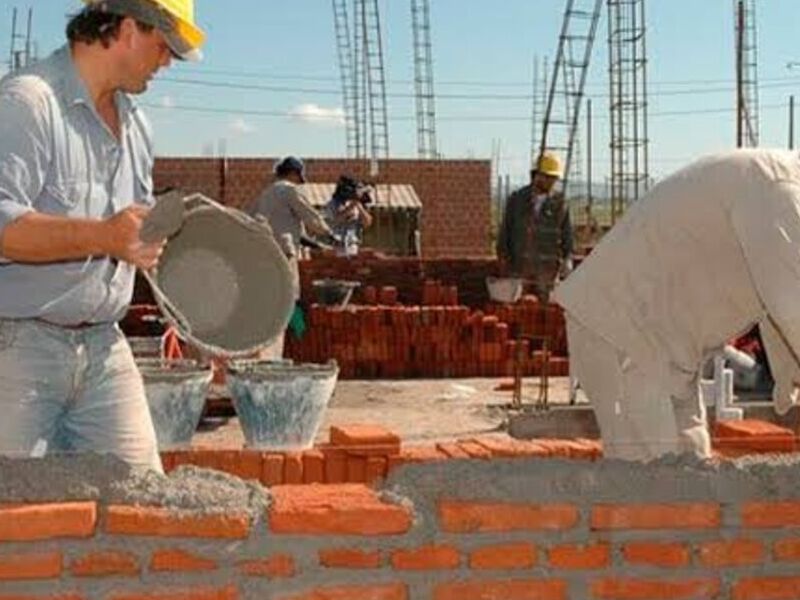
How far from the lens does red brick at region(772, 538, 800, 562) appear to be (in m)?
3.02

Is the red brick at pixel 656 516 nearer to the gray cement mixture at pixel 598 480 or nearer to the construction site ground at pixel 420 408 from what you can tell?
the gray cement mixture at pixel 598 480

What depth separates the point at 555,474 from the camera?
2.96m

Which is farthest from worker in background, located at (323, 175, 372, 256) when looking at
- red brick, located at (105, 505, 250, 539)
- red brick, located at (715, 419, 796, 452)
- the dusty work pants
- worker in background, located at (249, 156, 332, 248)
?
red brick, located at (105, 505, 250, 539)

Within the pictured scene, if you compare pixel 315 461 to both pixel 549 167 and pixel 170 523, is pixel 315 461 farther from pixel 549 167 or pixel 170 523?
pixel 549 167

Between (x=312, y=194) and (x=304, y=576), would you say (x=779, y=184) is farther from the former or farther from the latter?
(x=312, y=194)

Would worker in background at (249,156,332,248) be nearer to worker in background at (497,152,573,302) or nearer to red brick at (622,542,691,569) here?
worker in background at (497,152,573,302)

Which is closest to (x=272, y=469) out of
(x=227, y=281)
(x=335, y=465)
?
(x=335, y=465)

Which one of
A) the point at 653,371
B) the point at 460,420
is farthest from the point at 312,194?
the point at 653,371

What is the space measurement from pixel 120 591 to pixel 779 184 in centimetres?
183

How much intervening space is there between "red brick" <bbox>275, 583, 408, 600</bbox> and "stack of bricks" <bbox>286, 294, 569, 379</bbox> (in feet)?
26.4

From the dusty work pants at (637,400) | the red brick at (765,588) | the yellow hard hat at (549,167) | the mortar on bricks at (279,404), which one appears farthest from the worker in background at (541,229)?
the red brick at (765,588)

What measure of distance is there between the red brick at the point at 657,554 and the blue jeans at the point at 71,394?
1103mm

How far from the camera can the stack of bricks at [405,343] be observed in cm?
1089

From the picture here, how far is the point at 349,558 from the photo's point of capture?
2.76m
